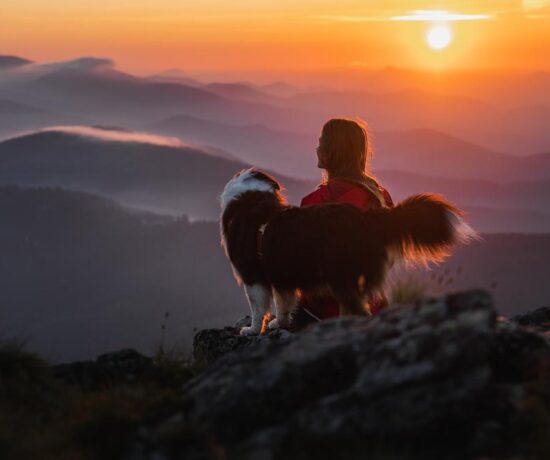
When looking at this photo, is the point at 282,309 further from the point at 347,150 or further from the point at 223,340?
the point at 347,150

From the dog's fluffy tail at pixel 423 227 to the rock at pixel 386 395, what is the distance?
2.19 metres

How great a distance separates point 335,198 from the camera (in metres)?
10.4

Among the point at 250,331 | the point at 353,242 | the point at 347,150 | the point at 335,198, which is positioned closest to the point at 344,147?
the point at 347,150

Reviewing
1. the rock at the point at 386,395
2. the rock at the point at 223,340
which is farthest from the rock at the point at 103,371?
the rock at the point at 386,395

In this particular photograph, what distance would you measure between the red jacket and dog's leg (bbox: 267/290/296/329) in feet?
0.82

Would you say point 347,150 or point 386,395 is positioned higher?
point 347,150

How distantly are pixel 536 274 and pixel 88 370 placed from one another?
169 meters

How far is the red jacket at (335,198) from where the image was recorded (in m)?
10.3

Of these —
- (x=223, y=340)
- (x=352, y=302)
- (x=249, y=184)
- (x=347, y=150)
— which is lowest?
(x=223, y=340)

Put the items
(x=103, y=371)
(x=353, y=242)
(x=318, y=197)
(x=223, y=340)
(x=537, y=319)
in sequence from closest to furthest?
1. (x=103, y=371)
2. (x=353, y=242)
3. (x=318, y=197)
4. (x=537, y=319)
5. (x=223, y=340)

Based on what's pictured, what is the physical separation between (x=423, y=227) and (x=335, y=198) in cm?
154

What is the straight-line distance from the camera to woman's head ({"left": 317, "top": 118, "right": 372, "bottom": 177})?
10.4 meters

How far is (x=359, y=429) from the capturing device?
6152 millimetres

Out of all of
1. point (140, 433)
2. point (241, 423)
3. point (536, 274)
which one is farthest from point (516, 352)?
point (536, 274)
